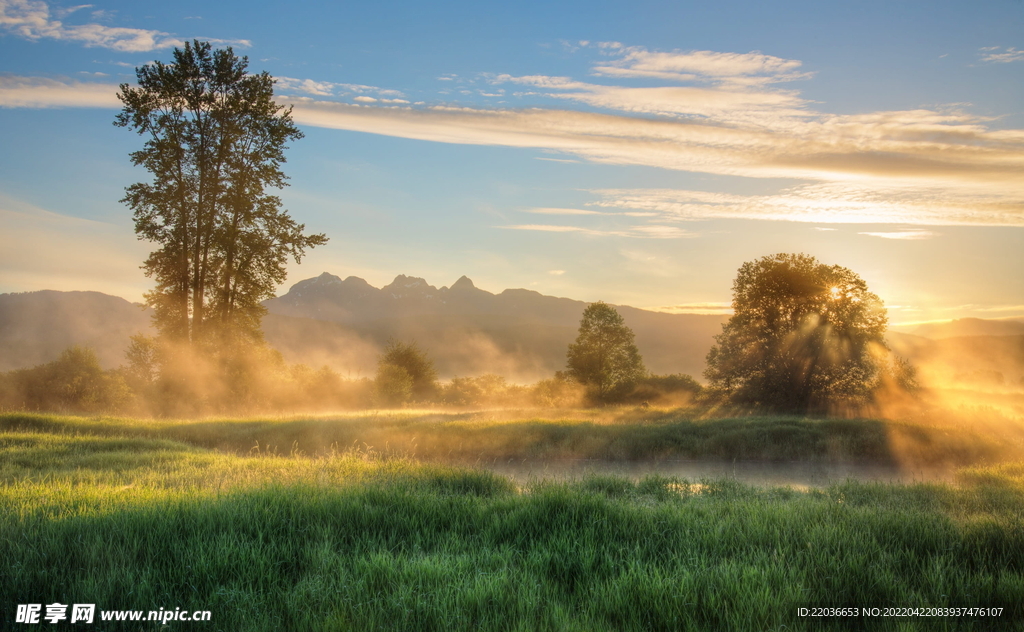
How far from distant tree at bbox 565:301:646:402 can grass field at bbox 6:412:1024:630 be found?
29.4 m

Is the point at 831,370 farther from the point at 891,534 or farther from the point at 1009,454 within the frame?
the point at 891,534

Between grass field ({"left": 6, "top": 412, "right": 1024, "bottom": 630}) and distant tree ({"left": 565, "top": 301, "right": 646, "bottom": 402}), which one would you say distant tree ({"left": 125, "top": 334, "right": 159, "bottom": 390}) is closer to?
grass field ({"left": 6, "top": 412, "right": 1024, "bottom": 630})

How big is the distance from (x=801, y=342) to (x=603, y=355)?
586 inches

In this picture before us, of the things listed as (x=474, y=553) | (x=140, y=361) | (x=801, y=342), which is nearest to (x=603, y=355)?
(x=801, y=342)

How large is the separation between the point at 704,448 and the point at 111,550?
15.2 meters

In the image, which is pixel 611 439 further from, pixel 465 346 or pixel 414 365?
pixel 465 346

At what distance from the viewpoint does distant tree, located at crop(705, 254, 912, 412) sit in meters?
25.0

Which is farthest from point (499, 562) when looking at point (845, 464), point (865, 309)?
point (865, 309)

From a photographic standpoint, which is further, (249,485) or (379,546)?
(249,485)

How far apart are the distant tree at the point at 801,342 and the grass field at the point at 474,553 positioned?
18028 mm

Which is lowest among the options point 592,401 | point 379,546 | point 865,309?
point 592,401

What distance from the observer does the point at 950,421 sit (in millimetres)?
17672

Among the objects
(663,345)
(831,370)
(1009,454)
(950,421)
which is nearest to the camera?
(1009,454)

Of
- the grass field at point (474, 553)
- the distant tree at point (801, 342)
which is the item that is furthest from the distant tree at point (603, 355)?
the grass field at point (474, 553)
